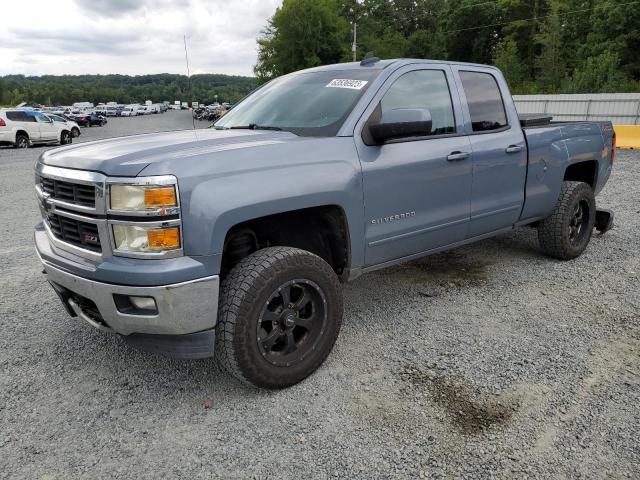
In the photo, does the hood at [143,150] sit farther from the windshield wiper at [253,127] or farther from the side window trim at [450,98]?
the side window trim at [450,98]

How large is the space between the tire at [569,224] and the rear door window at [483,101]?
1123 millimetres

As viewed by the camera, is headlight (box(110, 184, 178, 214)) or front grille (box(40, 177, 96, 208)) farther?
front grille (box(40, 177, 96, 208))

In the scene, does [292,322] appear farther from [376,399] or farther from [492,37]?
[492,37]

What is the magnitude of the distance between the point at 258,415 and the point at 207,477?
18.8 inches

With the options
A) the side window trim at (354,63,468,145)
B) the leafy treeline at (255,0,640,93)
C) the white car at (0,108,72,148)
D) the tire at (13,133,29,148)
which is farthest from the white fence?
the tire at (13,133,29,148)

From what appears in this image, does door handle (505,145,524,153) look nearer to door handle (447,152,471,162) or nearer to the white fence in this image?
door handle (447,152,471,162)

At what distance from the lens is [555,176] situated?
15.0 feet

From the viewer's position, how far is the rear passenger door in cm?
386

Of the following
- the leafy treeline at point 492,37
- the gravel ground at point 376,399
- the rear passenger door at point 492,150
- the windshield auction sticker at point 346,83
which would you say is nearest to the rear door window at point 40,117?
the gravel ground at point 376,399

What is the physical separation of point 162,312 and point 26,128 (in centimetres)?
2197

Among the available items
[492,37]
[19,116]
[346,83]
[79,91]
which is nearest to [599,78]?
[19,116]

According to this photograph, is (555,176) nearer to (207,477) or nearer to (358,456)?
(358,456)

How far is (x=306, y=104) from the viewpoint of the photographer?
3514 millimetres

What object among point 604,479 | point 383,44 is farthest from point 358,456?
point 383,44
